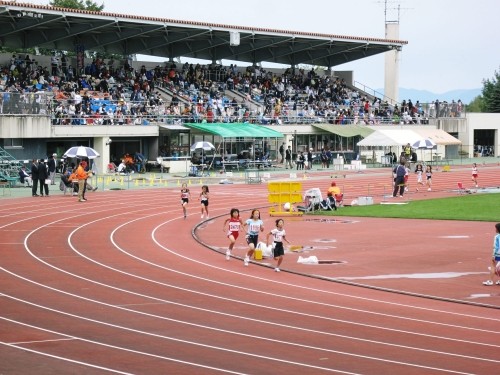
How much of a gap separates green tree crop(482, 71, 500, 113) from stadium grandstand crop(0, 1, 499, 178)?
14.2 metres

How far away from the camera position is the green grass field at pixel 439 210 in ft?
123

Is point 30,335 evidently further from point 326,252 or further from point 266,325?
point 326,252

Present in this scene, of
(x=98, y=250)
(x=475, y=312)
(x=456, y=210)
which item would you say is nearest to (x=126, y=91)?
(x=456, y=210)

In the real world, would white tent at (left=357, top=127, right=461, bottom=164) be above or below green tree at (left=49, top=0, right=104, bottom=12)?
below

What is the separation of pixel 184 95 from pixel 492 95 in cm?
Result: 4570

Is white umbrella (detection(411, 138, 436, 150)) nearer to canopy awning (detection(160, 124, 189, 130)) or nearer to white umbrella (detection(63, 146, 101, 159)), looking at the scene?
canopy awning (detection(160, 124, 189, 130))

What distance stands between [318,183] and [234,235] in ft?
95.7

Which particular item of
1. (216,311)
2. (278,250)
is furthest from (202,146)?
(216,311)

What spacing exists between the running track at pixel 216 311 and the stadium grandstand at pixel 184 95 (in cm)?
2472

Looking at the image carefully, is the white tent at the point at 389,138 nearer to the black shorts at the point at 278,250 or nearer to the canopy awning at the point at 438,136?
the canopy awning at the point at 438,136

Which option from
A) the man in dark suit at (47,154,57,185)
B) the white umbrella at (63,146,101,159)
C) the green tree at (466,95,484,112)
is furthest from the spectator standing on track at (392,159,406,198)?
the green tree at (466,95,484,112)

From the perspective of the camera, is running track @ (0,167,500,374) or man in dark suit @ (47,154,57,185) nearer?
running track @ (0,167,500,374)

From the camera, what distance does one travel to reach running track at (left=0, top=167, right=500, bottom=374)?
14.7 metres

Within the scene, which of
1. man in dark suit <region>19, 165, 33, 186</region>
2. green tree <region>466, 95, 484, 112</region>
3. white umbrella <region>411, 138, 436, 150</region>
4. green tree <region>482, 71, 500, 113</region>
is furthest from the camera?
green tree <region>466, 95, 484, 112</region>
